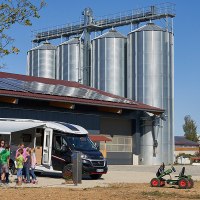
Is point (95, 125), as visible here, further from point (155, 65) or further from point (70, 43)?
point (70, 43)

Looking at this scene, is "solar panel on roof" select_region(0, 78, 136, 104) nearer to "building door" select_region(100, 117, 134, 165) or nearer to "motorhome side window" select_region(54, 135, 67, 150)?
"building door" select_region(100, 117, 134, 165)

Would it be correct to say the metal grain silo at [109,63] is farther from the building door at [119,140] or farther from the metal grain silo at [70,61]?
the building door at [119,140]

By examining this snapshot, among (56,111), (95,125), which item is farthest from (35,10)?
(95,125)

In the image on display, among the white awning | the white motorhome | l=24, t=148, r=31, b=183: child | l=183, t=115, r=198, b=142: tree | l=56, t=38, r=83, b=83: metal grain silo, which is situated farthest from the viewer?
l=183, t=115, r=198, b=142: tree

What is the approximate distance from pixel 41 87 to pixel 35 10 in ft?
85.9

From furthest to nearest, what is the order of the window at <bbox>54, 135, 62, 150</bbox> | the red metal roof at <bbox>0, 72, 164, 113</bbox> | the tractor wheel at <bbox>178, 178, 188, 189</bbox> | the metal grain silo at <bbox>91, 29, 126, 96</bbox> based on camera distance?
the metal grain silo at <bbox>91, 29, 126, 96</bbox>, the red metal roof at <bbox>0, 72, 164, 113</bbox>, the window at <bbox>54, 135, 62, 150</bbox>, the tractor wheel at <bbox>178, 178, 188, 189</bbox>

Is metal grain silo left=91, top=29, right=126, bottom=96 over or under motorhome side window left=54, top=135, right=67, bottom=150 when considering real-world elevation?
over

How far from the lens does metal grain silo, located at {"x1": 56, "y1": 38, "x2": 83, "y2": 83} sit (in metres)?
56.9

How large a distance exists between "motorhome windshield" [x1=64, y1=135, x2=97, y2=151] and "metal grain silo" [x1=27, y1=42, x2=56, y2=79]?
3329 centimetres

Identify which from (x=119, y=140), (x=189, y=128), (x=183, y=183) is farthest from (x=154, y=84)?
(x=189, y=128)

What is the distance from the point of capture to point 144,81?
49.4m

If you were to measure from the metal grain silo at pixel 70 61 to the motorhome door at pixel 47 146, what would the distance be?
30.0 metres

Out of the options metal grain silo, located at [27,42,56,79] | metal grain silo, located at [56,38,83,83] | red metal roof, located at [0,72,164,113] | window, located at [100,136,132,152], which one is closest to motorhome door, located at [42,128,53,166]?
red metal roof, located at [0,72,164,113]

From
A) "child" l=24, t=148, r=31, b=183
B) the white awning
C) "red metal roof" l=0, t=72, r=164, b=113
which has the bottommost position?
"child" l=24, t=148, r=31, b=183
